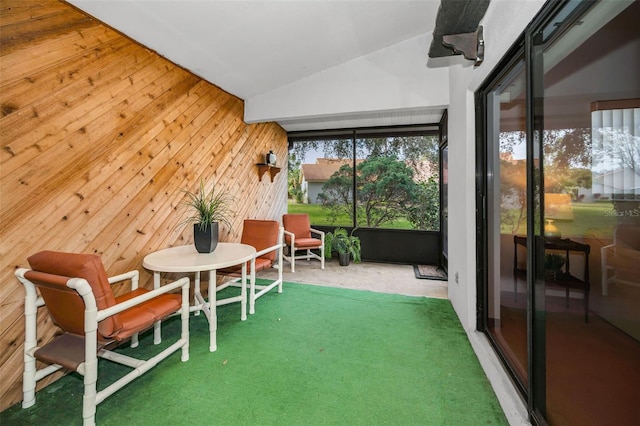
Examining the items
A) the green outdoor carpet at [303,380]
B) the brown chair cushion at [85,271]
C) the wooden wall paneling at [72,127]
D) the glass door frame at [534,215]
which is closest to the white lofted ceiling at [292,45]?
the wooden wall paneling at [72,127]

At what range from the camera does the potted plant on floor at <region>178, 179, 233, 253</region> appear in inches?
96.5

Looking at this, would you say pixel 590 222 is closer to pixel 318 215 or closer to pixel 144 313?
pixel 144 313

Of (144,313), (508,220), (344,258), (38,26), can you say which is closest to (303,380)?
(144,313)

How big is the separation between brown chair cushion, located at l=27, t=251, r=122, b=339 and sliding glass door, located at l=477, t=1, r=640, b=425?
2206mm

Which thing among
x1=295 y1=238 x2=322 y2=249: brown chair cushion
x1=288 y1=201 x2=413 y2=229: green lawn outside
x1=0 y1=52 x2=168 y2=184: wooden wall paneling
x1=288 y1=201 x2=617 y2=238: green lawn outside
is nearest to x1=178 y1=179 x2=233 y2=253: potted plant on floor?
x1=0 y1=52 x2=168 y2=184: wooden wall paneling

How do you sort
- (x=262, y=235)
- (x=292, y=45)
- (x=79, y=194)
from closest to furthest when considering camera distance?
(x=79, y=194), (x=292, y=45), (x=262, y=235)

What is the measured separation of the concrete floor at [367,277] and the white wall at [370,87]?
2231 millimetres

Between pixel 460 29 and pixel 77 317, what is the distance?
272cm

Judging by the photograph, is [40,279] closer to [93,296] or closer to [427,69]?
[93,296]

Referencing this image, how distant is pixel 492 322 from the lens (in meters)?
2.13

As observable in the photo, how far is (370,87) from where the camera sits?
3189 millimetres

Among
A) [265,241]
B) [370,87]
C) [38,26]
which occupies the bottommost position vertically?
[265,241]

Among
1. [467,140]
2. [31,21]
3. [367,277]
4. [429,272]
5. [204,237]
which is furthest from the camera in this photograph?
[429,272]

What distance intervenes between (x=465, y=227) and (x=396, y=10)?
2.10 meters
